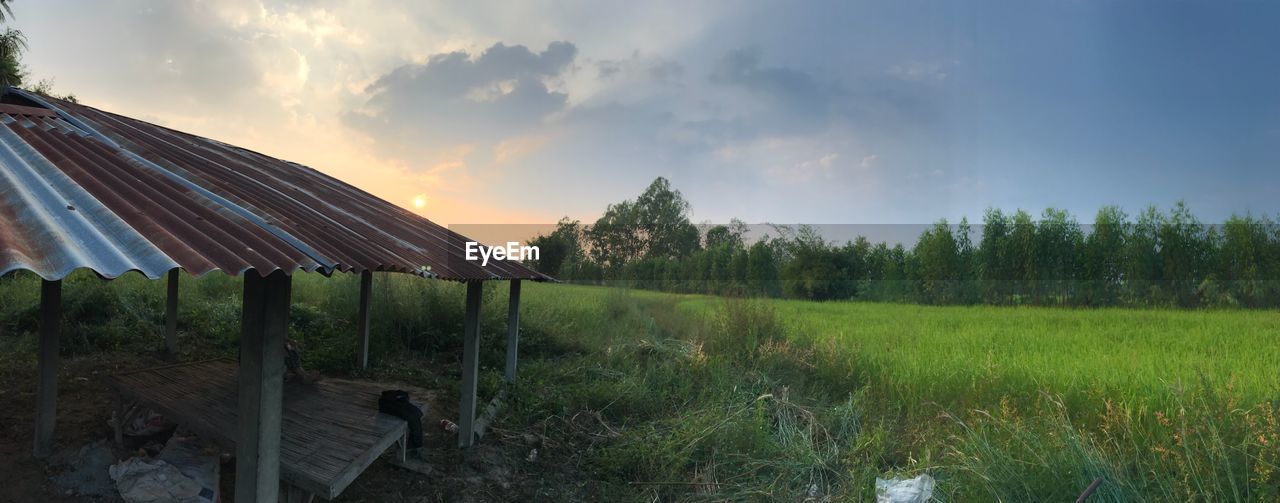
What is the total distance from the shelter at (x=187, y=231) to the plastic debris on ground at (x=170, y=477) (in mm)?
990

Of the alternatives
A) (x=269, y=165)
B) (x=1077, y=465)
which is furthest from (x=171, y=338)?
(x=1077, y=465)

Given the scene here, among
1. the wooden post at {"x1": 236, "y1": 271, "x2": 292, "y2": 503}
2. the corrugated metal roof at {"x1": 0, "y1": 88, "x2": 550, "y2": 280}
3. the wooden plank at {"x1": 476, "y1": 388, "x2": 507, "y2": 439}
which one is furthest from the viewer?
the wooden plank at {"x1": 476, "y1": 388, "x2": 507, "y2": 439}

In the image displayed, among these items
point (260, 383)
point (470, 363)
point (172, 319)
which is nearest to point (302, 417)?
point (470, 363)

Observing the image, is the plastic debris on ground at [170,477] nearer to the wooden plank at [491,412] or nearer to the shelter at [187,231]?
the shelter at [187,231]

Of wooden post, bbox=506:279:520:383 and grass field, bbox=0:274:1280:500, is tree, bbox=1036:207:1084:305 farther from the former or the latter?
wooden post, bbox=506:279:520:383

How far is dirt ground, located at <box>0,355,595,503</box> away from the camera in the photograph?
3.84 meters

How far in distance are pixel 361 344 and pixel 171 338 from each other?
207cm

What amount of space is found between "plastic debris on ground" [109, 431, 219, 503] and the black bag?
1.02 metres

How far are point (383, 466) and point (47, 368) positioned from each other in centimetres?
237

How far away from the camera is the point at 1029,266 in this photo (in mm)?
19578

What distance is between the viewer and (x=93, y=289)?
7.84 metres

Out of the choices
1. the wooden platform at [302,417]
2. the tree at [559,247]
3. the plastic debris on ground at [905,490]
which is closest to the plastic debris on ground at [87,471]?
the wooden platform at [302,417]

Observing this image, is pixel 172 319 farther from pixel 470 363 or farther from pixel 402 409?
pixel 470 363

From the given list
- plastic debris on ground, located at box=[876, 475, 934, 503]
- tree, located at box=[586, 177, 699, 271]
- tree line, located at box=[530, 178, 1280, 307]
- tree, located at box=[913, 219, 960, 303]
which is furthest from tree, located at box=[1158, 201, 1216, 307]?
tree, located at box=[586, 177, 699, 271]
